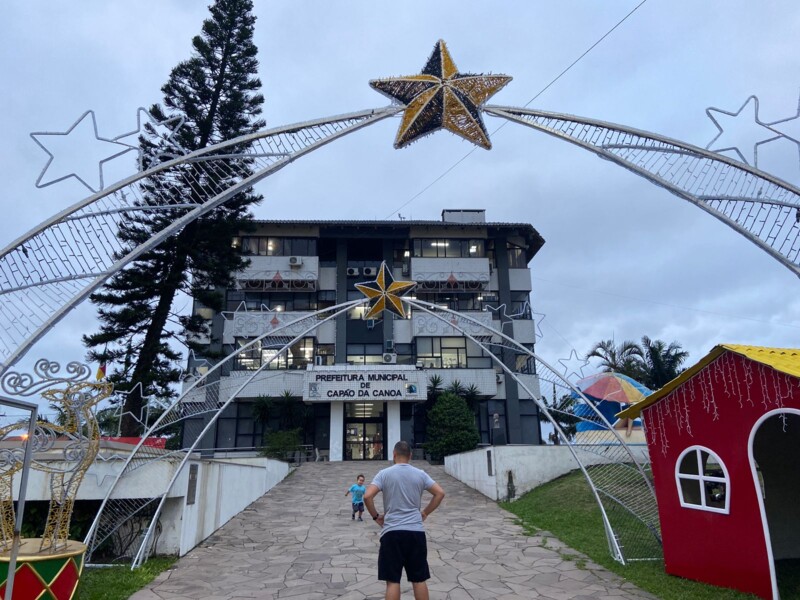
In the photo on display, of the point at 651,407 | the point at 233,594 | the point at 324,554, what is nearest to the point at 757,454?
the point at 651,407

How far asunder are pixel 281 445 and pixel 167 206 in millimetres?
20766

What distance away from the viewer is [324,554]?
8.61m

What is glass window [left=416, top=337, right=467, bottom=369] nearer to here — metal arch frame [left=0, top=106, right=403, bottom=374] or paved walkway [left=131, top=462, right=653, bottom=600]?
paved walkway [left=131, top=462, right=653, bottom=600]

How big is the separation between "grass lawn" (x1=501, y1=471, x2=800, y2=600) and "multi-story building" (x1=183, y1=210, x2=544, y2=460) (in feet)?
48.0

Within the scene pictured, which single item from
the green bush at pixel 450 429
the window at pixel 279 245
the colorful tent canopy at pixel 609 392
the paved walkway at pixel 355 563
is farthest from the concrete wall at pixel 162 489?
the window at pixel 279 245

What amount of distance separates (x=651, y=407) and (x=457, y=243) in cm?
2724

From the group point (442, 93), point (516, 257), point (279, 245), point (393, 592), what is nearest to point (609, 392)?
point (442, 93)

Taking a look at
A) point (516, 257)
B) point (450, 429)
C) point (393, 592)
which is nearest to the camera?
point (393, 592)

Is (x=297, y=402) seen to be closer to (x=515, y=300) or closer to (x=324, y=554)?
(x=515, y=300)

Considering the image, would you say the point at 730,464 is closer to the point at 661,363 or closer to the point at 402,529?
the point at 402,529

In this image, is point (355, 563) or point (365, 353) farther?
point (365, 353)

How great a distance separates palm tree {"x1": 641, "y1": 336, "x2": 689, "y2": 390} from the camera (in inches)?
1199

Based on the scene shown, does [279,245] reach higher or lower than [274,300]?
higher

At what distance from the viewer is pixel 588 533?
381 inches
